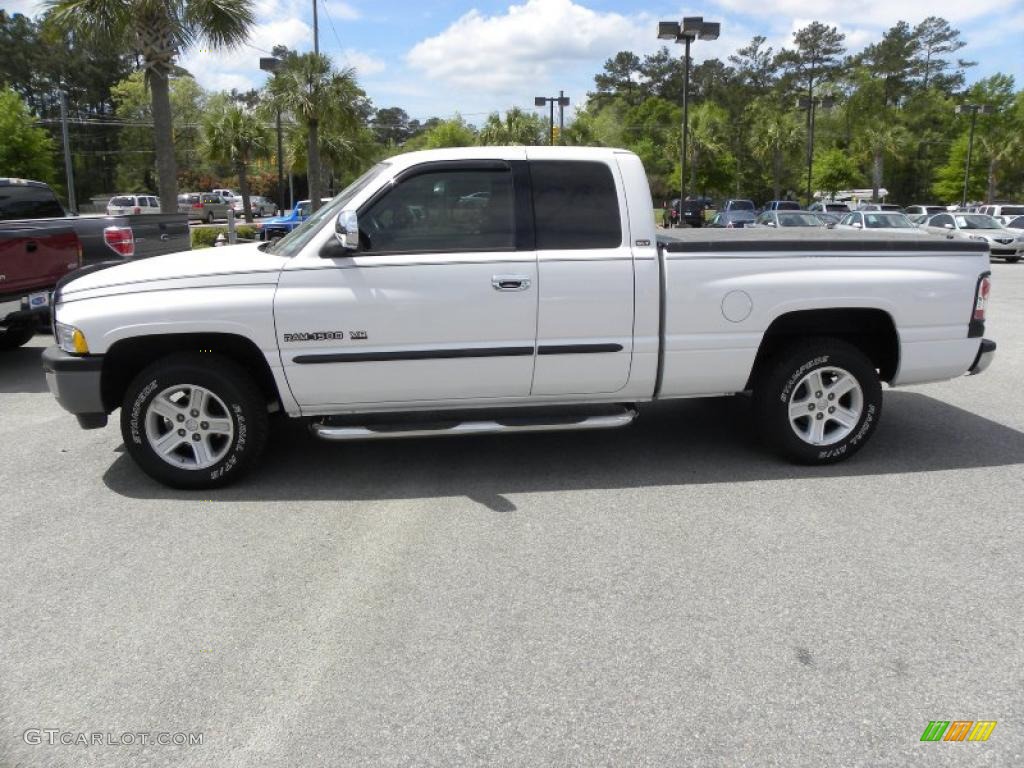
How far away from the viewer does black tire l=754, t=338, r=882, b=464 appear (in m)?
5.48

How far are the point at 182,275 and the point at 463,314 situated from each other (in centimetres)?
162

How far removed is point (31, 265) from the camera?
8539 millimetres

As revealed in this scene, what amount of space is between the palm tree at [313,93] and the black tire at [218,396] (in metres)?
27.2

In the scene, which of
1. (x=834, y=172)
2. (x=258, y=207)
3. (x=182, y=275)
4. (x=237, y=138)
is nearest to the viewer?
(x=182, y=275)

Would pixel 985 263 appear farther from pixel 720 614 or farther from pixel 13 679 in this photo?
pixel 13 679

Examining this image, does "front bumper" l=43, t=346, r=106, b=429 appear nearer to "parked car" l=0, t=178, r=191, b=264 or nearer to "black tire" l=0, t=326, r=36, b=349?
"parked car" l=0, t=178, r=191, b=264

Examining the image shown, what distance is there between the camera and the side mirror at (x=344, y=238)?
471 cm

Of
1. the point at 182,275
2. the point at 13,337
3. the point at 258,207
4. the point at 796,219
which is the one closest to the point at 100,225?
the point at 13,337

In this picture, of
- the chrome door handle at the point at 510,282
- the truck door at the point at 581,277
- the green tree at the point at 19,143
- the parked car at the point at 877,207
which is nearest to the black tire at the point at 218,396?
the chrome door handle at the point at 510,282

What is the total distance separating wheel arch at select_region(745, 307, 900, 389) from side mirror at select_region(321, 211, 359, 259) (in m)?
2.59

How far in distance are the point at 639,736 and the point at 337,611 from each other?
4.84 ft

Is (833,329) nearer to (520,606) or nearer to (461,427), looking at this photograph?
(461,427)

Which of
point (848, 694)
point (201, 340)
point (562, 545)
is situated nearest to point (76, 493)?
point (201, 340)

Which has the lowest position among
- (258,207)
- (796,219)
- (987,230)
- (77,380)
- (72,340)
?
(77,380)
